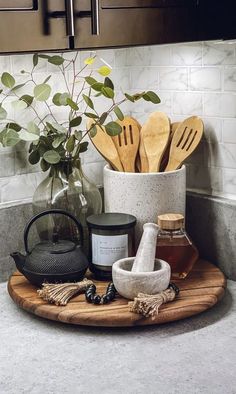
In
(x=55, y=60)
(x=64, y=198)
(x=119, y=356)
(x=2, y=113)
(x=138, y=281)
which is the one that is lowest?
(x=119, y=356)

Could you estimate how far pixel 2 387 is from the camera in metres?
1.23

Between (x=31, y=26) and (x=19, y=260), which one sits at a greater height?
(x=31, y=26)

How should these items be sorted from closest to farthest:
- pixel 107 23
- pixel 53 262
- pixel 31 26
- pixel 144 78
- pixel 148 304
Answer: pixel 31 26 < pixel 107 23 < pixel 148 304 < pixel 53 262 < pixel 144 78

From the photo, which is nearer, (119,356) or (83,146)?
(119,356)

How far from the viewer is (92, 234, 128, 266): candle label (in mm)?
1607

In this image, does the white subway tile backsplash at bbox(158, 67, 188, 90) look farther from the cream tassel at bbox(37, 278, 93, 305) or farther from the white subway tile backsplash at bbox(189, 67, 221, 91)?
the cream tassel at bbox(37, 278, 93, 305)

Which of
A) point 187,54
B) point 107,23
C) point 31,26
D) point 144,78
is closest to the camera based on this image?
point 31,26

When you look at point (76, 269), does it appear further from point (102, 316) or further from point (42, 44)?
point (42, 44)

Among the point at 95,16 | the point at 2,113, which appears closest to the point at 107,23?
the point at 95,16

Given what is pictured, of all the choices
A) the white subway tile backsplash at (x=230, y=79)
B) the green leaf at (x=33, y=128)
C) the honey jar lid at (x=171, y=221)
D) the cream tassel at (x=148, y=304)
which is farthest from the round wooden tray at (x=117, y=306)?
the white subway tile backsplash at (x=230, y=79)

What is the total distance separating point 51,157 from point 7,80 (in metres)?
0.20

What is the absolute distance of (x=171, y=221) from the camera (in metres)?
1.60

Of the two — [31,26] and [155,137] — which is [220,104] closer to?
[155,137]

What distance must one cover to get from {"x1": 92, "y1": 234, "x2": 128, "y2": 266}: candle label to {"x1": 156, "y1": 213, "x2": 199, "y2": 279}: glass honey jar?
0.28ft
